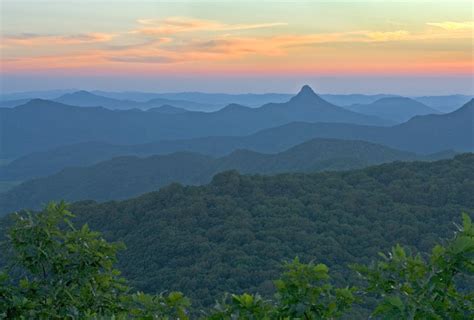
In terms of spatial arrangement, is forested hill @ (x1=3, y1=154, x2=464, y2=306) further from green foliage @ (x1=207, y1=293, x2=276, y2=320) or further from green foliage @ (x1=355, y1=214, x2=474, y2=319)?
green foliage @ (x1=355, y1=214, x2=474, y2=319)

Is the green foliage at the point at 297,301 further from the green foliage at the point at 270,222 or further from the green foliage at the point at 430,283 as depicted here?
the green foliage at the point at 270,222

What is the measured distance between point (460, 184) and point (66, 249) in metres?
84.3

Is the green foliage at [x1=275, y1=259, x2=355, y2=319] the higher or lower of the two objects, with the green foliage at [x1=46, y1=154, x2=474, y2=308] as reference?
higher

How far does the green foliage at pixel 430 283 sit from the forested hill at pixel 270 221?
42.2m

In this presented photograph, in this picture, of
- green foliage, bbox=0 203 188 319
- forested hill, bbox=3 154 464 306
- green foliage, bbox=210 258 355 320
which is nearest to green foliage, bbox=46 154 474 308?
forested hill, bbox=3 154 464 306

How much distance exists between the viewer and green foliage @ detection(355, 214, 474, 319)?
6195mm

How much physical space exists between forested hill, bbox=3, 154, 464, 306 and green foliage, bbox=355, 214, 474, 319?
42206 mm

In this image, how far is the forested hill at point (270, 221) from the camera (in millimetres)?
58281

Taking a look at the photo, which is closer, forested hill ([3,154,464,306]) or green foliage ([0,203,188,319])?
green foliage ([0,203,188,319])

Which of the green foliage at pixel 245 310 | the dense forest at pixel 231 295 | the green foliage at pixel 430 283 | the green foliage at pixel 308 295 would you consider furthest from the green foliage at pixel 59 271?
the green foliage at pixel 430 283

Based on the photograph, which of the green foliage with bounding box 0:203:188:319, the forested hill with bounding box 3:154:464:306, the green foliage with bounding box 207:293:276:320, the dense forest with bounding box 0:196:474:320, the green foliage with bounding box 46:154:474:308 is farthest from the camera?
the forested hill with bounding box 3:154:464:306

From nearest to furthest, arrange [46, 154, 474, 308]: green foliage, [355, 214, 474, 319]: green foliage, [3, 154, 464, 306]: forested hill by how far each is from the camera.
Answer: [355, 214, 474, 319]: green foliage → [46, 154, 474, 308]: green foliage → [3, 154, 464, 306]: forested hill

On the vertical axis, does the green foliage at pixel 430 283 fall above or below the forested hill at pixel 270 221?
above

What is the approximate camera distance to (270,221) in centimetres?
7538
